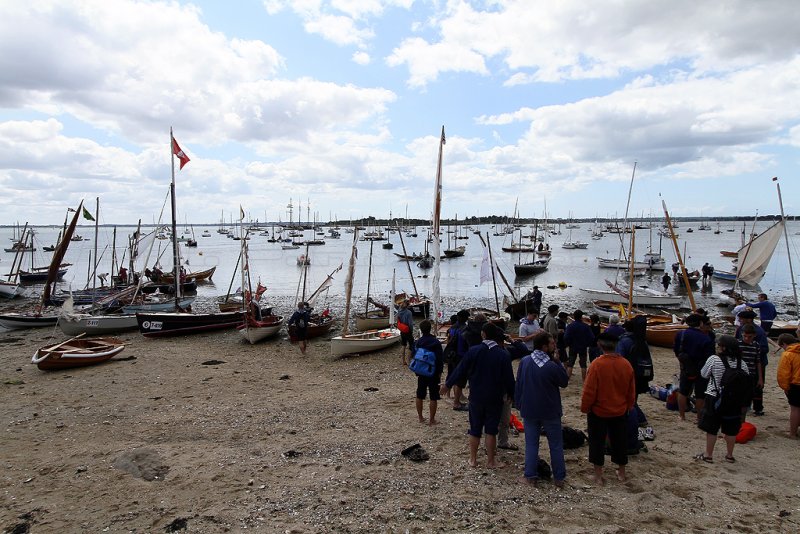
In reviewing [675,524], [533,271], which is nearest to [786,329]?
[675,524]

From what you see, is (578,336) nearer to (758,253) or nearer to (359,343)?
(359,343)

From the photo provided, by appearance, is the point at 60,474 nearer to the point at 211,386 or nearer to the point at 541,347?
the point at 211,386

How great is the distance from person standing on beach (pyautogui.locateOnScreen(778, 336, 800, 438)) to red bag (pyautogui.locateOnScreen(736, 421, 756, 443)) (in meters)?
0.58

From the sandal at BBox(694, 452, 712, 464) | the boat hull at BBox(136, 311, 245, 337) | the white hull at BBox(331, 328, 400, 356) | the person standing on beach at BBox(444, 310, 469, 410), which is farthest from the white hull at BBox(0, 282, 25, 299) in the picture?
the sandal at BBox(694, 452, 712, 464)

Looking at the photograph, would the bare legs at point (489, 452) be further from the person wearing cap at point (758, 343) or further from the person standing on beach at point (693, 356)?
the person wearing cap at point (758, 343)

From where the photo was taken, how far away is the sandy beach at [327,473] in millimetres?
5266

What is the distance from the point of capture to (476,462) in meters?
6.46

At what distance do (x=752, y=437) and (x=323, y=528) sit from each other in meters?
6.63

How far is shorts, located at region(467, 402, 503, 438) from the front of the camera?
19.7 feet

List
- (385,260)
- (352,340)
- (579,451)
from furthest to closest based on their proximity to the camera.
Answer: (385,260)
(352,340)
(579,451)

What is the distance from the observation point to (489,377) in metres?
5.92

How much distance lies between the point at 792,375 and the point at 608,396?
144 inches

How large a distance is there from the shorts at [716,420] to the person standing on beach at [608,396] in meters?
1.39

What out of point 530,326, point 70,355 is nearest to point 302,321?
point 70,355
